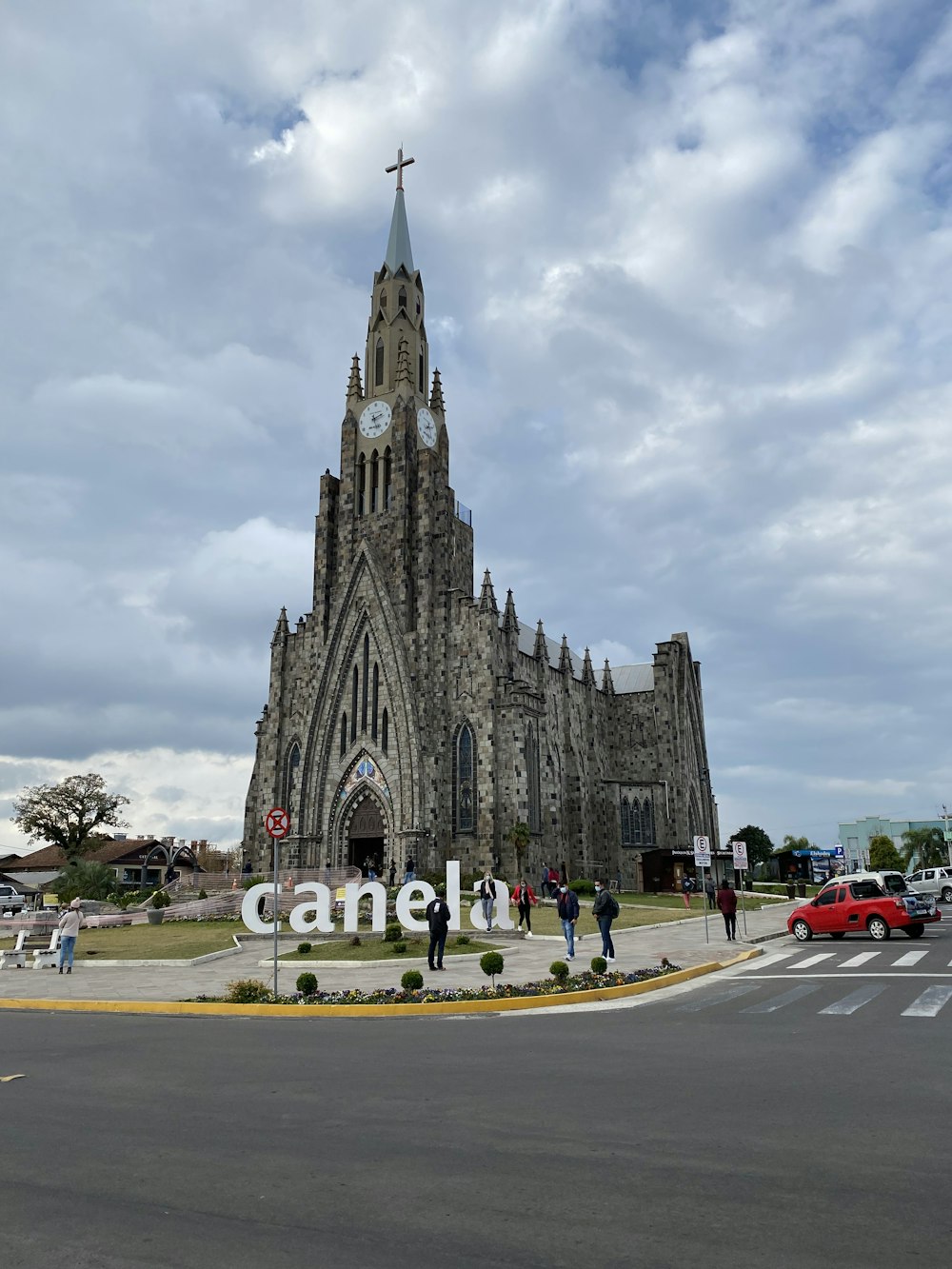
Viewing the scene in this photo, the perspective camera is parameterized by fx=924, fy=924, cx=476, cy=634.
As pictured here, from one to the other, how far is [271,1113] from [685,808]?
61602 mm

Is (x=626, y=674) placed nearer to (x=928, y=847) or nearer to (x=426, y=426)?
(x=426, y=426)

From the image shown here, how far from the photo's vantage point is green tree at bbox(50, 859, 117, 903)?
46.7 meters

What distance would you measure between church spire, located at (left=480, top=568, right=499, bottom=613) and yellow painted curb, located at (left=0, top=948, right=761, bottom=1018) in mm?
35510

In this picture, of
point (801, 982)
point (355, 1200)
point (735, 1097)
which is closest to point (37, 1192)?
point (355, 1200)

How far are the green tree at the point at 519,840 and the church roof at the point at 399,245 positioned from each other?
40880mm

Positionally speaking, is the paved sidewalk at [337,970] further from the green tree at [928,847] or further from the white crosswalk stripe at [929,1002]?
the green tree at [928,847]

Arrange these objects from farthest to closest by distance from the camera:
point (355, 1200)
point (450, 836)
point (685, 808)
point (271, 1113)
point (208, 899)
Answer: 1. point (685, 808)
2. point (450, 836)
3. point (208, 899)
4. point (271, 1113)
5. point (355, 1200)

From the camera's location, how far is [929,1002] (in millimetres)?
14047

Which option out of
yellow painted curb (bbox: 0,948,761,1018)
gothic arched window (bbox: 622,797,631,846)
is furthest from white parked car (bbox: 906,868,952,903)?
yellow painted curb (bbox: 0,948,761,1018)

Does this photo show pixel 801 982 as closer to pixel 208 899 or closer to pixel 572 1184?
pixel 572 1184

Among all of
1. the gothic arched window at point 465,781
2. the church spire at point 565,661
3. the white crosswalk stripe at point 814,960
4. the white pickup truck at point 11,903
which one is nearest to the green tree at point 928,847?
the church spire at point 565,661

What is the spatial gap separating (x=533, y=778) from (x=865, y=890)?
2758 centimetres

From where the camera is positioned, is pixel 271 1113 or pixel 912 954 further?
pixel 912 954

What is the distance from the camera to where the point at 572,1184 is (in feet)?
19.4
